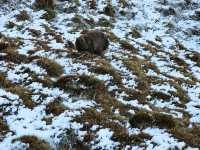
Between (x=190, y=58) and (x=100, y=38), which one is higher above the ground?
(x=100, y=38)

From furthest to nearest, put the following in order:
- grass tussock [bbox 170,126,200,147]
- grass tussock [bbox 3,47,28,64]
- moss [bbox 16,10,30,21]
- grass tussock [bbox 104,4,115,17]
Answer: grass tussock [bbox 104,4,115,17] < moss [bbox 16,10,30,21] < grass tussock [bbox 3,47,28,64] < grass tussock [bbox 170,126,200,147]

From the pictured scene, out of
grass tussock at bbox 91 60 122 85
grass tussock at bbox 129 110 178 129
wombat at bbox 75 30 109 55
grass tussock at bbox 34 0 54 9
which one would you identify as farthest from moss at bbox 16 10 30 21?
grass tussock at bbox 129 110 178 129

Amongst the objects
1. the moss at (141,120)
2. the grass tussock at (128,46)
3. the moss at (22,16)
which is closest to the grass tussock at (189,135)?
the moss at (141,120)

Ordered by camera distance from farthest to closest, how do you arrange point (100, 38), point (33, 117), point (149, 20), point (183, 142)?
1. point (149, 20)
2. point (100, 38)
3. point (33, 117)
4. point (183, 142)

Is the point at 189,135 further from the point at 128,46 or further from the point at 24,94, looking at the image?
the point at 128,46

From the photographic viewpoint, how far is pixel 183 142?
15.9 meters

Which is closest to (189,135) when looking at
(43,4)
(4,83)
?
(4,83)

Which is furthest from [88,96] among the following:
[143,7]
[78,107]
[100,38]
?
[143,7]

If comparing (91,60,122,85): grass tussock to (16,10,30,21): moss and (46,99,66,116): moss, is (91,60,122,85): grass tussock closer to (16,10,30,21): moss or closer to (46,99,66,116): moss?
(46,99,66,116): moss

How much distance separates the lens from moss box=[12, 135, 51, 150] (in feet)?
52.1

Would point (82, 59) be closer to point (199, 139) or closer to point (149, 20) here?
point (199, 139)

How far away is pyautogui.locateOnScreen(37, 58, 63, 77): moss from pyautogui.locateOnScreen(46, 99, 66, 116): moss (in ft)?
14.4

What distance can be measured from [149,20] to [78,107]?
2337 centimetres

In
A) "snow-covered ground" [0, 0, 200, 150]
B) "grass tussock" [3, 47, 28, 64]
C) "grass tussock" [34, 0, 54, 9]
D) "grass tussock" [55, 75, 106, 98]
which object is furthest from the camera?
"grass tussock" [34, 0, 54, 9]
